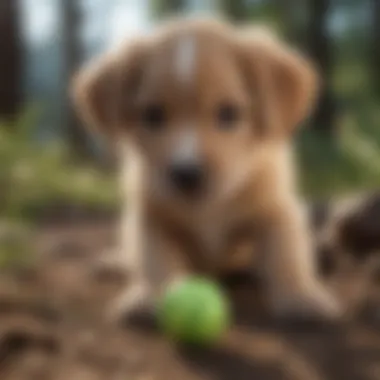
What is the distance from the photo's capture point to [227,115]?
116cm

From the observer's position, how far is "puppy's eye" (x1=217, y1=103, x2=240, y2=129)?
115 centimetres

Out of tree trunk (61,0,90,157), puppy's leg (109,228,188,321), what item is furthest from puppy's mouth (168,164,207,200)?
tree trunk (61,0,90,157)

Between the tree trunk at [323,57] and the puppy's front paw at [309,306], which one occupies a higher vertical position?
the tree trunk at [323,57]

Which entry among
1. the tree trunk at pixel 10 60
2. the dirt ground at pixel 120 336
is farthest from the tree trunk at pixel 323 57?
the tree trunk at pixel 10 60

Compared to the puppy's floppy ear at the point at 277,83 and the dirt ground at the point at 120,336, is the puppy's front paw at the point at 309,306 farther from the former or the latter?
the puppy's floppy ear at the point at 277,83

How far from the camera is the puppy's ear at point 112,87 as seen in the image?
1.19 meters

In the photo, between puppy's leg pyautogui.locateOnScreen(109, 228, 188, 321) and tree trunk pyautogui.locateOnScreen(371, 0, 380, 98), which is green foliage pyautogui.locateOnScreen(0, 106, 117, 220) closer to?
puppy's leg pyautogui.locateOnScreen(109, 228, 188, 321)

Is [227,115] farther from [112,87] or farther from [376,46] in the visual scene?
[376,46]

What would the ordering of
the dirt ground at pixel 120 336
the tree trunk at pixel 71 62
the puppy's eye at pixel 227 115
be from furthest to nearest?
the tree trunk at pixel 71 62, the puppy's eye at pixel 227 115, the dirt ground at pixel 120 336

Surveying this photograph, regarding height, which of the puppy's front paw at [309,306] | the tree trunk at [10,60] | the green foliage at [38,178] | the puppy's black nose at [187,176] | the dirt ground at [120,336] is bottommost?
the dirt ground at [120,336]

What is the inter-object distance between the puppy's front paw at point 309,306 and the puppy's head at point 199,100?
0.20 metres

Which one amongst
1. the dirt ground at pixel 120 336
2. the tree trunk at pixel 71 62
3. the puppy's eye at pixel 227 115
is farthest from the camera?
the tree trunk at pixel 71 62

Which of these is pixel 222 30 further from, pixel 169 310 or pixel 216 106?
pixel 169 310

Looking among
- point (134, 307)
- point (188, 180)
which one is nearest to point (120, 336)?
point (134, 307)
